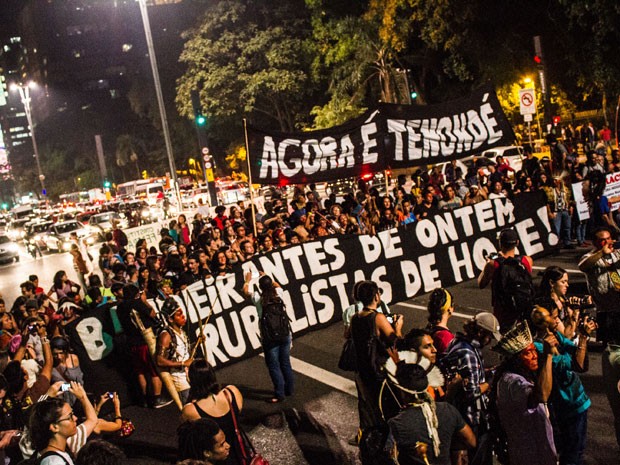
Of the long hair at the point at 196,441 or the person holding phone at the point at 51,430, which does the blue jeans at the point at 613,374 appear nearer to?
the long hair at the point at 196,441

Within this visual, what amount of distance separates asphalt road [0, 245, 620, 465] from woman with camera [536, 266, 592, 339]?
95 centimetres

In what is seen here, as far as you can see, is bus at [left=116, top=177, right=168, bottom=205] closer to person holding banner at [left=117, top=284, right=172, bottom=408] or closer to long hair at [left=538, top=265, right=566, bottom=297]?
person holding banner at [left=117, top=284, right=172, bottom=408]

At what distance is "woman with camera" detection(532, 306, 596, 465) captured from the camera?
14.0ft

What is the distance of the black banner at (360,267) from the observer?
340 inches

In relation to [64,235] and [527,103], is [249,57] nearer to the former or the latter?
[64,235]

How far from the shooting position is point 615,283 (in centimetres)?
557

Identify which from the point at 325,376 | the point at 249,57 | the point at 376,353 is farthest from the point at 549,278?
the point at 249,57

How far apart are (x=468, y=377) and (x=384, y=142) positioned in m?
6.71

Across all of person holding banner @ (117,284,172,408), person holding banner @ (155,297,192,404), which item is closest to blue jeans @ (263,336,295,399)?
person holding banner @ (155,297,192,404)

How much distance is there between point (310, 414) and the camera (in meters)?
6.75

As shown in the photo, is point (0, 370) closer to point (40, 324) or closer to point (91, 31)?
point (40, 324)

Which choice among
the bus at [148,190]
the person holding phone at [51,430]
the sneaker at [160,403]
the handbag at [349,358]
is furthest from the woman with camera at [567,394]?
the bus at [148,190]

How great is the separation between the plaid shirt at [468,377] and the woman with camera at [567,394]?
40 cm

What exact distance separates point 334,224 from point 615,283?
705 cm
